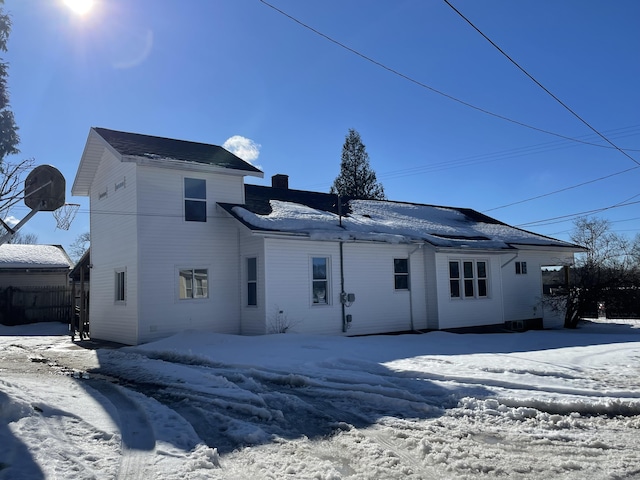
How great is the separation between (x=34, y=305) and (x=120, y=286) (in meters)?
11.6

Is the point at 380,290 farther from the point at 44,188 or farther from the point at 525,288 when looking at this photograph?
the point at 44,188

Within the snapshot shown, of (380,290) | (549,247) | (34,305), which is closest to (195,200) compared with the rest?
(380,290)

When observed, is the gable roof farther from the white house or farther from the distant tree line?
the distant tree line

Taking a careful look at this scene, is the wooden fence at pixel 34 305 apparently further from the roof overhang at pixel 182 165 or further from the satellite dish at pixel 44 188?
the satellite dish at pixel 44 188

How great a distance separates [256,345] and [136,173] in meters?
6.25

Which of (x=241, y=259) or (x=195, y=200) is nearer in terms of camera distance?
(x=195, y=200)

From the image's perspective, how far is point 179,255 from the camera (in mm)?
14953

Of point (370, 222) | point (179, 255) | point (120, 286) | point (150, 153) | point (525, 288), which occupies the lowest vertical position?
point (525, 288)

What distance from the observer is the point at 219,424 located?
20.3 ft

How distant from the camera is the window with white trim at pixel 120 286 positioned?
1561cm

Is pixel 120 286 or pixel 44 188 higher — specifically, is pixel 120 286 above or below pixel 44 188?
below

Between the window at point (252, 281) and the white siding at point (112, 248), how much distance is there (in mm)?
3314

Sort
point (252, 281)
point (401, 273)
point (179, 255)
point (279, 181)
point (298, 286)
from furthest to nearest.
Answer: point (279, 181) → point (401, 273) → point (252, 281) → point (298, 286) → point (179, 255)

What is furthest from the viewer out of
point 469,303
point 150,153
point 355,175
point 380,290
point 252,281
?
point 355,175
